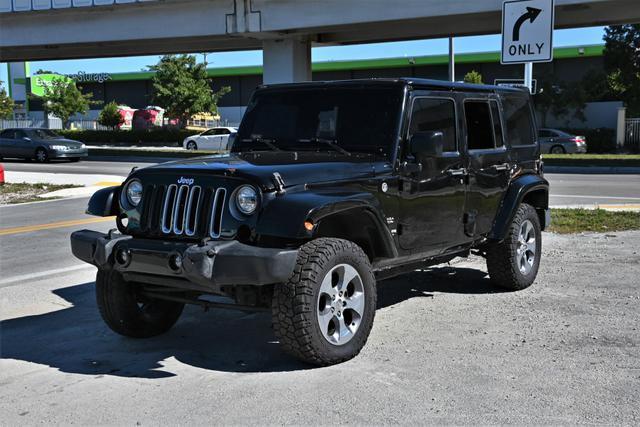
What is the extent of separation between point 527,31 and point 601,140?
29872mm

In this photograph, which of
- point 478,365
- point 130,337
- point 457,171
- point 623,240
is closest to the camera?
point 478,365

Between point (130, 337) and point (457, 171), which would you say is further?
point (457, 171)

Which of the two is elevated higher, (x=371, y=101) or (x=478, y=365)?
(x=371, y=101)

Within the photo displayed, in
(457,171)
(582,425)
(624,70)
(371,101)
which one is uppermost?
(624,70)

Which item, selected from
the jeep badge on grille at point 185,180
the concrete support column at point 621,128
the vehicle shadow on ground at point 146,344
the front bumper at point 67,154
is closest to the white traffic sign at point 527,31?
the vehicle shadow on ground at point 146,344

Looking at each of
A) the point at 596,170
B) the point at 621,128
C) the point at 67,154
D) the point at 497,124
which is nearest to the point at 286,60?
the point at 67,154

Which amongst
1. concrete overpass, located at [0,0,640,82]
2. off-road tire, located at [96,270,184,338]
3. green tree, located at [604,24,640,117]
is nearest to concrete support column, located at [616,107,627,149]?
green tree, located at [604,24,640,117]

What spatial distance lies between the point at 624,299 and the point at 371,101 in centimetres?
311

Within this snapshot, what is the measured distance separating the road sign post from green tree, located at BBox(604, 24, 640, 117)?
101 ft

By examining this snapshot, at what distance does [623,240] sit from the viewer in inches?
382

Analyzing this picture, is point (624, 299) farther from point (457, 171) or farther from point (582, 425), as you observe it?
point (582, 425)

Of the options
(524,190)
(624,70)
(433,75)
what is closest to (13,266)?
(524,190)

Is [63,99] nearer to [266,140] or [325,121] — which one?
[266,140]

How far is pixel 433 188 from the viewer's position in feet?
19.0
